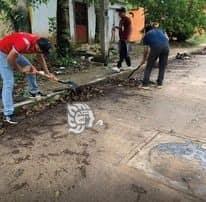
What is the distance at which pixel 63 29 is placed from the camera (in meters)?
12.1

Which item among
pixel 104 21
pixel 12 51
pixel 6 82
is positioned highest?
pixel 12 51

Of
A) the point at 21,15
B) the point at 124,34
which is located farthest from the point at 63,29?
the point at 21,15

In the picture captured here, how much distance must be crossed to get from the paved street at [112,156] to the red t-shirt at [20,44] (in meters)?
1.23

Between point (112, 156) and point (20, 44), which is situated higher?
point (20, 44)

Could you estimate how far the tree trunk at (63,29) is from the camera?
12008 millimetres

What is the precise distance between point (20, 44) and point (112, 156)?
2.19m

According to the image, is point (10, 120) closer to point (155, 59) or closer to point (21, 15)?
point (155, 59)

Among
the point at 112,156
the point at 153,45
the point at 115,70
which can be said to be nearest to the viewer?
the point at 112,156

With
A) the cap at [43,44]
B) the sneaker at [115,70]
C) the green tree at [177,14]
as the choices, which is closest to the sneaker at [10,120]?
the cap at [43,44]

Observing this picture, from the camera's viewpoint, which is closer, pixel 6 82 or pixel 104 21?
pixel 6 82

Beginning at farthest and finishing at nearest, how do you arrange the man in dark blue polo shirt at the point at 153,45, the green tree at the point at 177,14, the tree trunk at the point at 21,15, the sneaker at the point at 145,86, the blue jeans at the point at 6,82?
the green tree at the point at 177,14 → the tree trunk at the point at 21,15 → the sneaker at the point at 145,86 → the man in dark blue polo shirt at the point at 153,45 → the blue jeans at the point at 6,82

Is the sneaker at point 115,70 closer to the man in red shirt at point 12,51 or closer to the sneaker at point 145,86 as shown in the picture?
the sneaker at point 145,86

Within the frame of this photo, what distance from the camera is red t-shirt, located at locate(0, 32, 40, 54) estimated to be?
5.37 metres

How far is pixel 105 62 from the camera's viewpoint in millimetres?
11141
